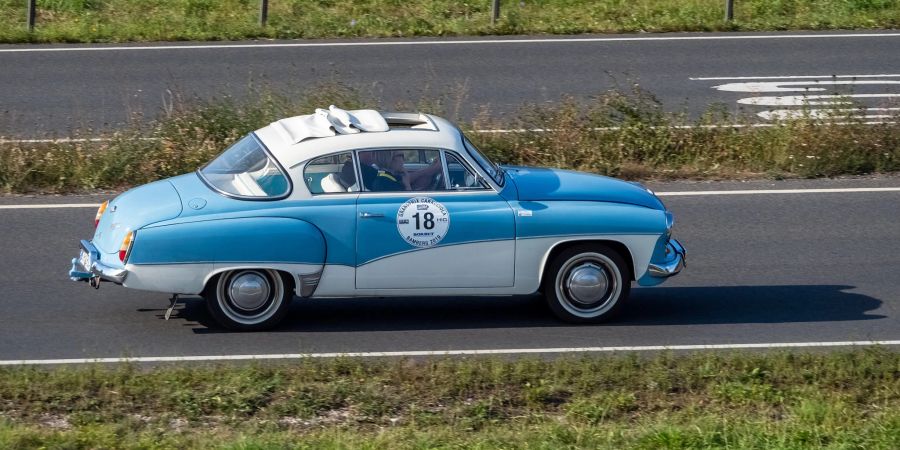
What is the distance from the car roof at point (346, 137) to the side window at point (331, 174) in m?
0.06

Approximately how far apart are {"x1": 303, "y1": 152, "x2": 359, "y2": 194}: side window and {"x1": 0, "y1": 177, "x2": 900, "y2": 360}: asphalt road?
3.46 ft

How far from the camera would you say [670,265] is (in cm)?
979

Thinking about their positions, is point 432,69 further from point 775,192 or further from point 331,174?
point 331,174

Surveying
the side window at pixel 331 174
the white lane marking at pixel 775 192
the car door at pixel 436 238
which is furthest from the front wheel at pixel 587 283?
the white lane marking at pixel 775 192

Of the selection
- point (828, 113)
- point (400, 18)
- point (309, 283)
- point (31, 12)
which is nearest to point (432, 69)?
point (400, 18)

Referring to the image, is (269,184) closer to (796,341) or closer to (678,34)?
(796,341)

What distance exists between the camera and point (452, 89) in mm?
17406

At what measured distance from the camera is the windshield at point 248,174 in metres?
9.42

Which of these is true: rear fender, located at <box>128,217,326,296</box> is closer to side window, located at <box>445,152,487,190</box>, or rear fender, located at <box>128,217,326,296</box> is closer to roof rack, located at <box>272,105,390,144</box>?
roof rack, located at <box>272,105,390,144</box>

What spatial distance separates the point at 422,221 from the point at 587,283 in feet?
4.37

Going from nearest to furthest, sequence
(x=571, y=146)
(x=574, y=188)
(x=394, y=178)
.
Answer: (x=394, y=178)
(x=574, y=188)
(x=571, y=146)

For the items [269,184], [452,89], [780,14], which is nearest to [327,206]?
[269,184]

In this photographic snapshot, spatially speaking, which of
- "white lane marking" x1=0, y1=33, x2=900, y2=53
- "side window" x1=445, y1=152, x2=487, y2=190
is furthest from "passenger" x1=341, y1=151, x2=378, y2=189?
"white lane marking" x1=0, y1=33, x2=900, y2=53

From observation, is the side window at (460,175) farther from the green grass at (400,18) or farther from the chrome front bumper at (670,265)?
the green grass at (400,18)
